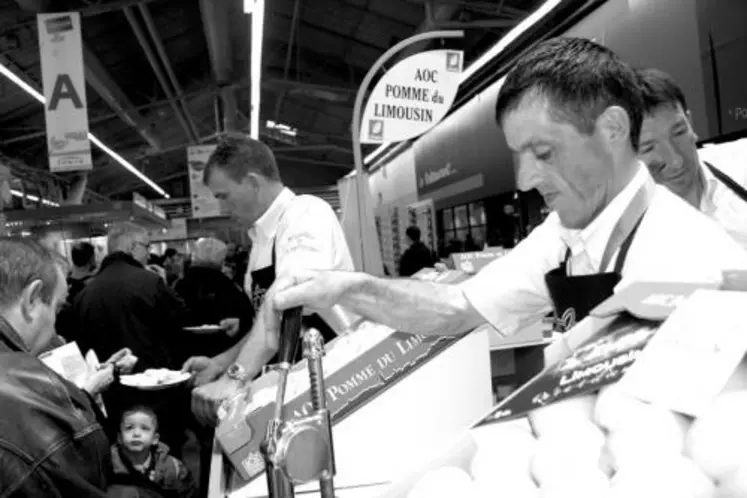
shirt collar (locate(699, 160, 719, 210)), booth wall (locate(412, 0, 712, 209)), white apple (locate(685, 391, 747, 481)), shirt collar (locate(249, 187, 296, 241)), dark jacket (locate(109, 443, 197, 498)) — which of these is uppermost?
booth wall (locate(412, 0, 712, 209))

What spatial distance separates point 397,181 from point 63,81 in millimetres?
9983

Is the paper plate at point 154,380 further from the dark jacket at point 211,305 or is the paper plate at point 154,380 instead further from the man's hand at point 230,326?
the dark jacket at point 211,305

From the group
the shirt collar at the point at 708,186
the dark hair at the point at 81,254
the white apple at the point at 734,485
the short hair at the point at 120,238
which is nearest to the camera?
the white apple at the point at 734,485

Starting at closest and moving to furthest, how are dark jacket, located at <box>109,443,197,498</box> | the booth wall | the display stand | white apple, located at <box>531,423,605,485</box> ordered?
white apple, located at <box>531,423,605,485</box>, the display stand, dark jacket, located at <box>109,443,197,498</box>, the booth wall

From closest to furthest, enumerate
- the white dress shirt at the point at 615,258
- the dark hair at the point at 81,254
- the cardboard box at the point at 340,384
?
the white dress shirt at the point at 615,258
the cardboard box at the point at 340,384
the dark hair at the point at 81,254

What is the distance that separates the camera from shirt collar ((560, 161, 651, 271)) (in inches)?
55.6

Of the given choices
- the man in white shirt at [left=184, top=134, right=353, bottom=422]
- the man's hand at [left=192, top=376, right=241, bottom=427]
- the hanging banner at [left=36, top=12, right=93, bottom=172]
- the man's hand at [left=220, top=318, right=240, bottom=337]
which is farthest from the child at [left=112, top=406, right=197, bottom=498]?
the hanging banner at [left=36, top=12, right=93, bottom=172]

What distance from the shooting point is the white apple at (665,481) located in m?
0.70

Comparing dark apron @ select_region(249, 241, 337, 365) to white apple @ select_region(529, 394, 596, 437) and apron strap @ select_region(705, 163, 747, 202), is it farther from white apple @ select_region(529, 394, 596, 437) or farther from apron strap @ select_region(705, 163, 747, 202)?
white apple @ select_region(529, 394, 596, 437)

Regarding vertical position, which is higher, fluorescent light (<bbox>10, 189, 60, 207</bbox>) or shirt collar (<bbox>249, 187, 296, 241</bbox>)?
fluorescent light (<bbox>10, 189, 60, 207</bbox>)

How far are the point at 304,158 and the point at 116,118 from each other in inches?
435

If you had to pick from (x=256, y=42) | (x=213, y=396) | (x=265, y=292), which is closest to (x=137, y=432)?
(x=265, y=292)

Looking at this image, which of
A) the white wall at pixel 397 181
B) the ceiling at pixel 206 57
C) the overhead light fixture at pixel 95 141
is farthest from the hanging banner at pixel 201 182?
the white wall at pixel 397 181

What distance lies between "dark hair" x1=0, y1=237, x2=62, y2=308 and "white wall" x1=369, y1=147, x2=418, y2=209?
13356 mm
